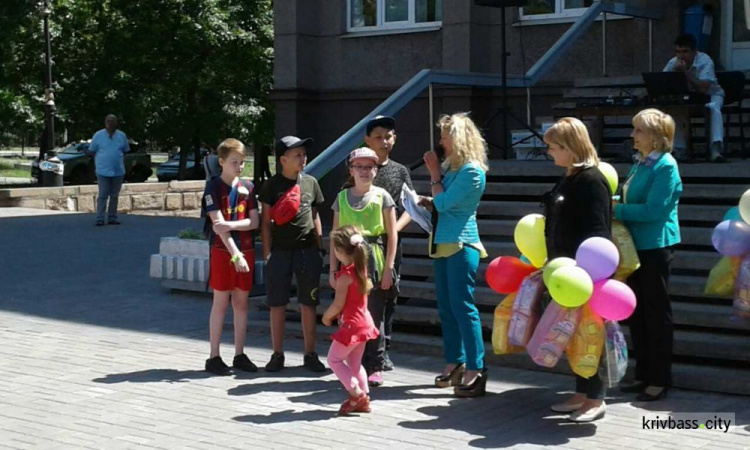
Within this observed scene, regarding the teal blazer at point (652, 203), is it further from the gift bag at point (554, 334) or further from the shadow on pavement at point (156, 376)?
the shadow on pavement at point (156, 376)

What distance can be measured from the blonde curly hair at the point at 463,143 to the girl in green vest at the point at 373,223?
53 centimetres

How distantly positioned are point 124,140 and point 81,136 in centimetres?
1563

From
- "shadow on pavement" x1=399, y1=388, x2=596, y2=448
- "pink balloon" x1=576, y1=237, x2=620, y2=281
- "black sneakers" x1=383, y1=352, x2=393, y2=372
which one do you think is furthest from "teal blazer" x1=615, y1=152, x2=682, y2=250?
"black sneakers" x1=383, y1=352, x2=393, y2=372

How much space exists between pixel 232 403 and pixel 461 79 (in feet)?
20.5

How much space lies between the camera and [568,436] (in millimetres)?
6938

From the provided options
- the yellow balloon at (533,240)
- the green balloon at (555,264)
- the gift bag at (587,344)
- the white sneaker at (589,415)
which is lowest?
the white sneaker at (589,415)

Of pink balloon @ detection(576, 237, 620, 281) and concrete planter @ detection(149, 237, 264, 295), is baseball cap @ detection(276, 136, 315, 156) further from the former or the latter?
concrete planter @ detection(149, 237, 264, 295)

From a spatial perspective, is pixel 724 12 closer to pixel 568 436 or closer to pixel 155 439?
pixel 568 436

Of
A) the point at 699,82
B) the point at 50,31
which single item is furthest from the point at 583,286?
the point at 50,31

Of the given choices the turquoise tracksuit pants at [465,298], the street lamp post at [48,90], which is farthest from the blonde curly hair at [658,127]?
the street lamp post at [48,90]

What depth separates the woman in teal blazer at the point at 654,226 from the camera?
7512 millimetres

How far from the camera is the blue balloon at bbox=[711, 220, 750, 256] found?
761cm

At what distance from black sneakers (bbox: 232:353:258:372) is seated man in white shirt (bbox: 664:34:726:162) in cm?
508

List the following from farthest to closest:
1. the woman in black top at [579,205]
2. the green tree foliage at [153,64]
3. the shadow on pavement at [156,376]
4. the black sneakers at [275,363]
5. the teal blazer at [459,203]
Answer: the green tree foliage at [153,64] → the black sneakers at [275,363] → the shadow on pavement at [156,376] → the teal blazer at [459,203] → the woman in black top at [579,205]
